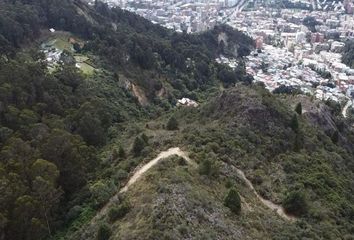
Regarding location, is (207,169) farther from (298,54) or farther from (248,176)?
(298,54)

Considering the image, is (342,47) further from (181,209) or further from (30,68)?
(181,209)

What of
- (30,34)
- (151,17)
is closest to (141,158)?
(30,34)

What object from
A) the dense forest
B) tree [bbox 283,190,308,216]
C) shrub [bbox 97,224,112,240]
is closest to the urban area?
the dense forest

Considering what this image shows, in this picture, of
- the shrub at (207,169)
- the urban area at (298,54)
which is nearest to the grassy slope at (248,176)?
the shrub at (207,169)

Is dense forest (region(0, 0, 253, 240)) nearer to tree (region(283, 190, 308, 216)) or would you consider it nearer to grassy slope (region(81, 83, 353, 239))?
grassy slope (region(81, 83, 353, 239))

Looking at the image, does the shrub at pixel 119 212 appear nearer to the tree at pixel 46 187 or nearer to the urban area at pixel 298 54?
the tree at pixel 46 187

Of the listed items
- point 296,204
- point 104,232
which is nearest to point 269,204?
point 296,204
